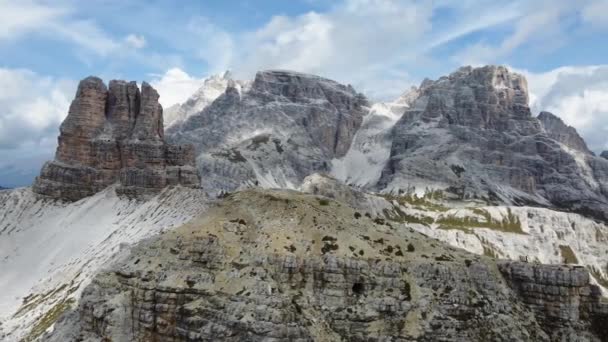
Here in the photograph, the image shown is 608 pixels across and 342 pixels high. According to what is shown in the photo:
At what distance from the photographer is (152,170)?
7849 inches

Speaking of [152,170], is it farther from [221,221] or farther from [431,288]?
[431,288]

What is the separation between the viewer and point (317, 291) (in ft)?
207

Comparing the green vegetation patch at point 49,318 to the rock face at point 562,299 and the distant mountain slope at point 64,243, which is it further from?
the rock face at point 562,299

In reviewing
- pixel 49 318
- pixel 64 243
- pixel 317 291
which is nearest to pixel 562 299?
pixel 317 291

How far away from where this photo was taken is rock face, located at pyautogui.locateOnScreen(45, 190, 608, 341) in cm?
6031

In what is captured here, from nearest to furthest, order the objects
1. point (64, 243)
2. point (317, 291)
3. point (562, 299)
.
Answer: point (317, 291) → point (562, 299) → point (64, 243)

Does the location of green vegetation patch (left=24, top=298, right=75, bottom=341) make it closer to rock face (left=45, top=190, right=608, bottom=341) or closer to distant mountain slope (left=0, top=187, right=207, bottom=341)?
distant mountain slope (left=0, top=187, right=207, bottom=341)

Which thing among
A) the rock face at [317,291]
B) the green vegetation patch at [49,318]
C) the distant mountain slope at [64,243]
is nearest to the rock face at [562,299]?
the rock face at [317,291]

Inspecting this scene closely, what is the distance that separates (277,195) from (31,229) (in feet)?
476

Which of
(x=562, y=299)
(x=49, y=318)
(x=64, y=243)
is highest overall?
(x=64, y=243)

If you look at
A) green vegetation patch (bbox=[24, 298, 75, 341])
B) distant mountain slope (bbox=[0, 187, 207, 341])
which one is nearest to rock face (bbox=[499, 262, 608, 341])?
green vegetation patch (bbox=[24, 298, 75, 341])

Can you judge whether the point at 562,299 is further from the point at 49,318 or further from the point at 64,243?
the point at 64,243

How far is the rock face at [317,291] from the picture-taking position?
6031cm

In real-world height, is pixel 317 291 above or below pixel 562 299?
above
